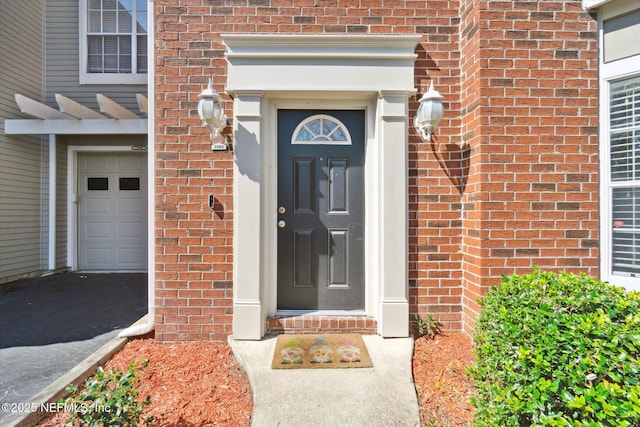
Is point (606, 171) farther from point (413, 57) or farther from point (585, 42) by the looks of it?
point (413, 57)

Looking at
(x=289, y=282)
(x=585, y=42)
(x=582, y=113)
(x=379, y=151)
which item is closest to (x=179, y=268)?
(x=289, y=282)

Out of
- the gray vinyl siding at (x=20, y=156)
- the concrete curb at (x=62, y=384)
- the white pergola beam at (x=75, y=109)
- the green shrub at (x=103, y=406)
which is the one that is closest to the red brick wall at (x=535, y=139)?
the green shrub at (x=103, y=406)

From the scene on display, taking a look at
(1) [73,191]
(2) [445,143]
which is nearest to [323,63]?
(2) [445,143]

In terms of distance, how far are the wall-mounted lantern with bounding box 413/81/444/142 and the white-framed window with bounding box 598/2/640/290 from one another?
1416 mm

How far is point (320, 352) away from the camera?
2.68m

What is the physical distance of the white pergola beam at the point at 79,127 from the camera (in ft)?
17.9

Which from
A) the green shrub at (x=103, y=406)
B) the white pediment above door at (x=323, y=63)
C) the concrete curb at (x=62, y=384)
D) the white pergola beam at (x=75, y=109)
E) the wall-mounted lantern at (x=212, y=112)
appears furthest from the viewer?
the white pergola beam at (x=75, y=109)

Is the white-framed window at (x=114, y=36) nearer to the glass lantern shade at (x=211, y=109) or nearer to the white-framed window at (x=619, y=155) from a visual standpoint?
the glass lantern shade at (x=211, y=109)

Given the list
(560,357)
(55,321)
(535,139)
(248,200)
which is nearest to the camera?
(560,357)

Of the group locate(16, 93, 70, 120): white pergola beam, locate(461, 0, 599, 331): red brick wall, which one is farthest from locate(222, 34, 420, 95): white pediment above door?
locate(16, 93, 70, 120): white pergola beam

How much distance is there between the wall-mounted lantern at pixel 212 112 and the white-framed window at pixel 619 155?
11.1 feet

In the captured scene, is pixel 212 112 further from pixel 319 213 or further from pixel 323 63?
pixel 319 213

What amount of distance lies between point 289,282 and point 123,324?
1.99 metres

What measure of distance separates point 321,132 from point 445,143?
125cm
